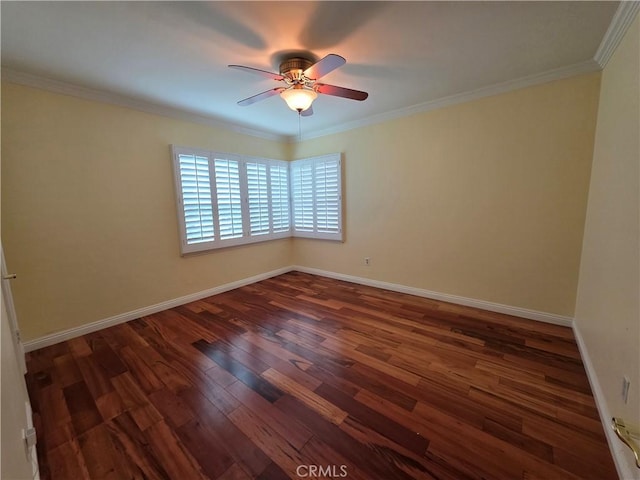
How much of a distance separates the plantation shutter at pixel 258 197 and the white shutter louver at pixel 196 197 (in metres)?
0.66

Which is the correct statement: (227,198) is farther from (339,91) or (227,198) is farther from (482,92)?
(482,92)

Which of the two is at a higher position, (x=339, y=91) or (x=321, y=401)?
(x=339, y=91)

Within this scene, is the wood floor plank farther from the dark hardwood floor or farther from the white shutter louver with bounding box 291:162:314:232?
the white shutter louver with bounding box 291:162:314:232

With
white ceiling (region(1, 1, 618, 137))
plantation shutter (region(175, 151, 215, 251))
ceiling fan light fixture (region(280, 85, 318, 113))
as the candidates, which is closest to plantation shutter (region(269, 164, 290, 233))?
plantation shutter (region(175, 151, 215, 251))

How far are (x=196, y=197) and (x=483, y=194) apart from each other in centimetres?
343

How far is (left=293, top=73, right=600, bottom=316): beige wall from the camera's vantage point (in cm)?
244

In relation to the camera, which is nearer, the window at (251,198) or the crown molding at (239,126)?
the crown molding at (239,126)

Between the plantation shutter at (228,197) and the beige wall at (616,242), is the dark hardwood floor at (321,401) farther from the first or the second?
the plantation shutter at (228,197)

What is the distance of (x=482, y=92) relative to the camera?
273cm

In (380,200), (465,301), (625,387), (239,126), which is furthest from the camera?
(239,126)

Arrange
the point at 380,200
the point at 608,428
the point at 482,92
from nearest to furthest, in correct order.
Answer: the point at 608,428 → the point at 482,92 → the point at 380,200

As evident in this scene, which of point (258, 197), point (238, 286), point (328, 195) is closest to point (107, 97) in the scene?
point (258, 197)

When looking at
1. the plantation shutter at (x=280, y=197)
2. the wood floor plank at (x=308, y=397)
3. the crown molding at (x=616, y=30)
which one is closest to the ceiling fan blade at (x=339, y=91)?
the crown molding at (x=616, y=30)

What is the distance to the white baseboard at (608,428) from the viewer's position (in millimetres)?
1174
